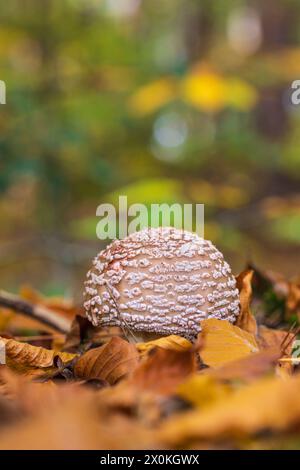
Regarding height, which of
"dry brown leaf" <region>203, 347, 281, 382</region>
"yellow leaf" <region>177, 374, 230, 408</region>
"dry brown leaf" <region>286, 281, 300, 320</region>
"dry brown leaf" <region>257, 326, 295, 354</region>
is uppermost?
"dry brown leaf" <region>286, 281, 300, 320</region>

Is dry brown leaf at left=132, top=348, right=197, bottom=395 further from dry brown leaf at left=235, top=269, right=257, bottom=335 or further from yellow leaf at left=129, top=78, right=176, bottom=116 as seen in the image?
yellow leaf at left=129, top=78, right=176, bottom=116

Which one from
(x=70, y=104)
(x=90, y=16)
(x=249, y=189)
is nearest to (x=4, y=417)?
(x=70, y=104)

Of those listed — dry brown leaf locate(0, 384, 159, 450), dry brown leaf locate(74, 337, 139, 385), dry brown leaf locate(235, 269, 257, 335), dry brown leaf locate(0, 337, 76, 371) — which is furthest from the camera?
dry brown leaf locate(235, 269, 257, 335)

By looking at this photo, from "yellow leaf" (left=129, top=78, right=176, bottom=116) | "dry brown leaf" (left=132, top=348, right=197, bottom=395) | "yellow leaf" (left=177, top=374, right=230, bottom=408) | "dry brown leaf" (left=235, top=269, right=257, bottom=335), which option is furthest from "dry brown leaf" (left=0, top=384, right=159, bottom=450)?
"yellow leaf" (left=129, top=78, right=176, bottom=116)

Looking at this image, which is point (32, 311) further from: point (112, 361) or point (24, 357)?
point (112, 361)

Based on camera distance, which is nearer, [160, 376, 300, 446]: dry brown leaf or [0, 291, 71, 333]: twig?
[160, 376, 300, 446]: dry brown leaf

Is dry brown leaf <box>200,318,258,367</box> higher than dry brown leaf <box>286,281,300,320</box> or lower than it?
lower

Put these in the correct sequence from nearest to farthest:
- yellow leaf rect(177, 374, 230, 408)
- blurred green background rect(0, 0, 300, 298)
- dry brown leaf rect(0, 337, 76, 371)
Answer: yellow leaf rect(177, 374, 230, 408) < dry brown leaf rect(0, 337, 76, 371) < blurred green background rect(0, 0, 300, 298)
